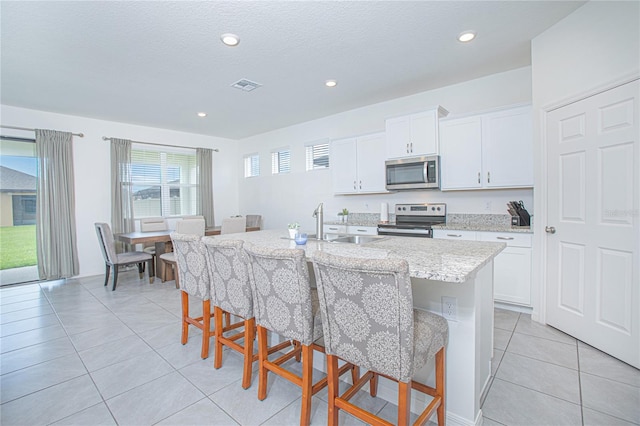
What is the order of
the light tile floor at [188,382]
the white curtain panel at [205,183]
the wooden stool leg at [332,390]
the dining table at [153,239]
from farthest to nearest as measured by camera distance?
1. the white curtain panel at [205,183]
2. the dining table at [153,239]
3. the light tile floor at [188,382]
4. the wooden stool leg at [332,390]

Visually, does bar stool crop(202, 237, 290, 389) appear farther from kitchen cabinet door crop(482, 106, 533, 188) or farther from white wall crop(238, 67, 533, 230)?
white wall crop(238, 67, 533, 230)

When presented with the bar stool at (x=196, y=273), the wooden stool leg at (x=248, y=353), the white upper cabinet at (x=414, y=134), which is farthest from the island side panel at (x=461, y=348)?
the white upper cabinet at (x=414, y=134)

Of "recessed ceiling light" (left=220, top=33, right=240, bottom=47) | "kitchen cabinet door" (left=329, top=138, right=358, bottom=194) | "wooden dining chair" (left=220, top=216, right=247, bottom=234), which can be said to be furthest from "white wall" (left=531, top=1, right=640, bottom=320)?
"wooden dining chair" (left=220, top=216, right=247, bottom=234)

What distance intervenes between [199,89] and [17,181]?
11.3 feet

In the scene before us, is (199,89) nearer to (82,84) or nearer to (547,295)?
(82,84)

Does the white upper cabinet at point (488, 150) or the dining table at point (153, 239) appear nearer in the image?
the white upper cabinet at point (488, 150)

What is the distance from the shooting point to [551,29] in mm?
2703

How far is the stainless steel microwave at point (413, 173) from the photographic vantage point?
3.78 m

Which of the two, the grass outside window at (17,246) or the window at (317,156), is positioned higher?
the window at (317,156)

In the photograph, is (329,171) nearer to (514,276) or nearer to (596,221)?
(514,276)

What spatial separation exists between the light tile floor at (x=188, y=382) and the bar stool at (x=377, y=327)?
0.53 metres

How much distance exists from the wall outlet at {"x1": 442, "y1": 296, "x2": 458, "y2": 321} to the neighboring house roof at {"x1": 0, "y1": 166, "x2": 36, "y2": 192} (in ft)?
20.3

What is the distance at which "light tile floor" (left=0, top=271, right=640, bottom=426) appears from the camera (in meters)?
1.71

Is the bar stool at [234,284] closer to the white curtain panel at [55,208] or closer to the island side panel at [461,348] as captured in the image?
the island side panel at [461,348]
